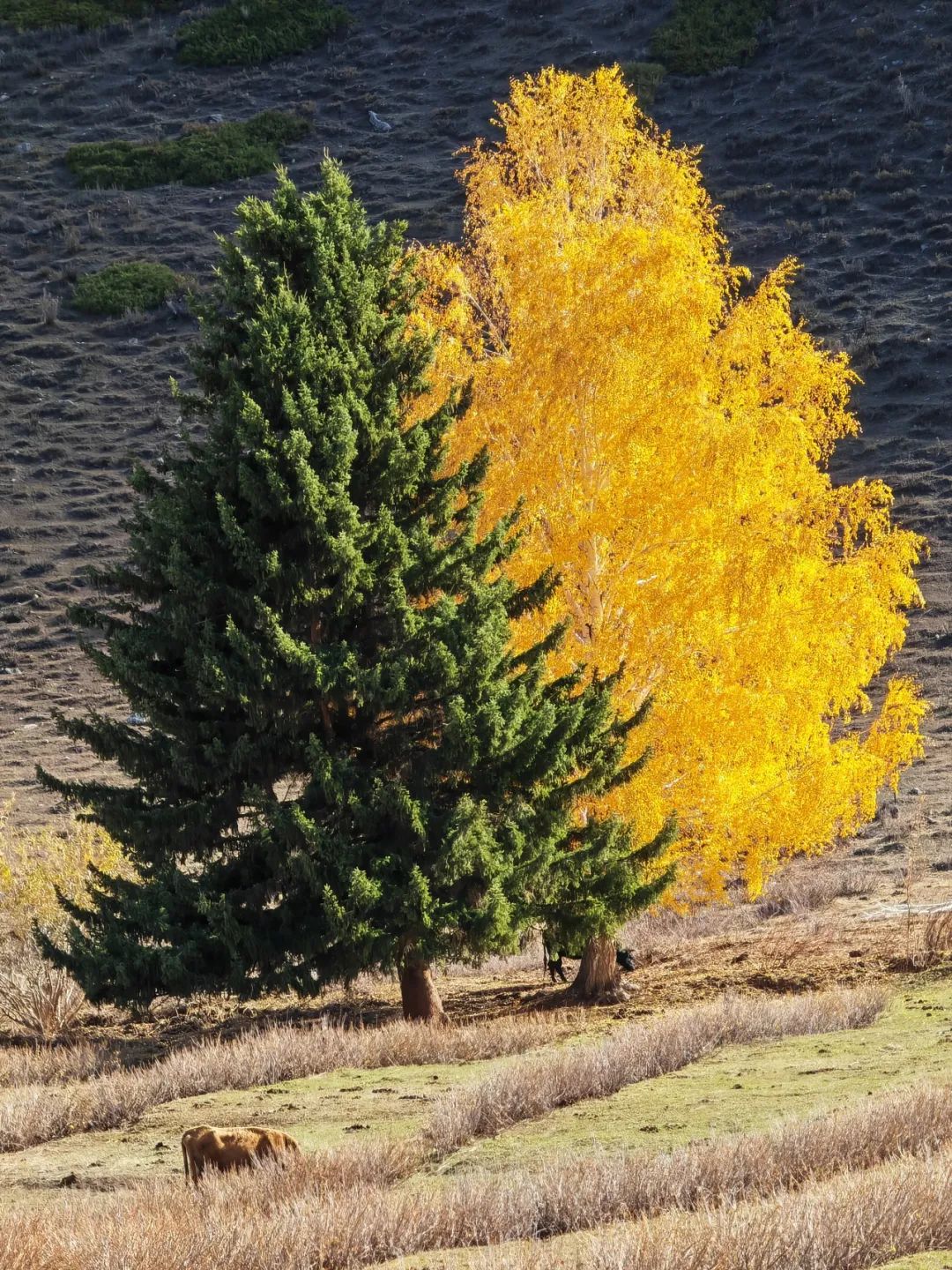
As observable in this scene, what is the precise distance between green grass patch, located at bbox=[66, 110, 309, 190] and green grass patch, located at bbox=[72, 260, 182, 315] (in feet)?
19.2

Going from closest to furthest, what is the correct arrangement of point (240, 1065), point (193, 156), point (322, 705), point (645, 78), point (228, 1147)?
point (228, 1147)
point (240, 1065)
point (322, 705)
point (645, 78)
point (193, 156)

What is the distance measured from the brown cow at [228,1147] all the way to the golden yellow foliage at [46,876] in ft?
30.2

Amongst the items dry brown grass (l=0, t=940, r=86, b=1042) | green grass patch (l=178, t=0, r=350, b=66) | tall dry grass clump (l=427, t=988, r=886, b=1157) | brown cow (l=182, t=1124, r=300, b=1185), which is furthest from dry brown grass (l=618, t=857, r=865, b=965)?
green grass patch (l=178, t=0, r=350, b=66)

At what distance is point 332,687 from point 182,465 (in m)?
2.30

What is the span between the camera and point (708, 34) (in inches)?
1902

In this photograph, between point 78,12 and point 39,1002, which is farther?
point 78,12

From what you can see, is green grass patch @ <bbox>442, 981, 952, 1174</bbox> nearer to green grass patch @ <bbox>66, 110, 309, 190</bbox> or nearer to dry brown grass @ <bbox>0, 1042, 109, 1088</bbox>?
dry brown grass @ <bbox>0, 1042, 109, 1088</bbox>

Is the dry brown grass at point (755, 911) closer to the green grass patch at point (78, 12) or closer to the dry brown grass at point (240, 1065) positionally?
the dry brown grass at point (240, 1065)

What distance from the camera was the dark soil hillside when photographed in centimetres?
2925

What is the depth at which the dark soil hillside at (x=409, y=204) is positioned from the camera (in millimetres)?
29250

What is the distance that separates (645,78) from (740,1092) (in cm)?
4253

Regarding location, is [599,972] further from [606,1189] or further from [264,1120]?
[606,1189]

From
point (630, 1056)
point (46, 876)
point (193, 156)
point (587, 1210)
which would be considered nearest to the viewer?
point (587, 1210)

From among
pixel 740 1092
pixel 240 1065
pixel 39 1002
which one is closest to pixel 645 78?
pixel 39 1002
